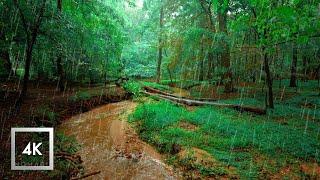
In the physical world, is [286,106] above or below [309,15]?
below

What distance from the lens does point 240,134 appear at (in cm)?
1005

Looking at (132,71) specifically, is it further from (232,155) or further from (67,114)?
(232,155)

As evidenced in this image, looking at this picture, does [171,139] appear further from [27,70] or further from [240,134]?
[27,70]

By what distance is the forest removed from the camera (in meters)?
7.29

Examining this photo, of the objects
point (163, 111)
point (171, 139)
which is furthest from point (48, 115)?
point (171, 139)

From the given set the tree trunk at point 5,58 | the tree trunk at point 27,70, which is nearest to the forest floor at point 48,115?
the tree trunk at point 27,70

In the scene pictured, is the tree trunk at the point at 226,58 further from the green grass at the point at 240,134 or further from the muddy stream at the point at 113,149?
the muddy stream at the point at 113,149

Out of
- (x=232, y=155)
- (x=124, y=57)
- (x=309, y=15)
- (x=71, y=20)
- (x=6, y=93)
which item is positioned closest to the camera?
(x=309, y=15)

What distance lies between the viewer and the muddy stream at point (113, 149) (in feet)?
25.7

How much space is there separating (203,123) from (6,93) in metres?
9.77

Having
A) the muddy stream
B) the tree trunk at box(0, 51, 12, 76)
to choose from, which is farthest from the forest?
the tree trunk at box(0, 51, 12, 76)

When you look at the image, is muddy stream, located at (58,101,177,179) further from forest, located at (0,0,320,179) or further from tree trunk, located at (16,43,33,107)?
tree trunk, located at (16,43,33,107)

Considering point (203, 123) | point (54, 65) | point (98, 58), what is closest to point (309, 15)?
point (203, 123)

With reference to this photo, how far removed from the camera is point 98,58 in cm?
1753
